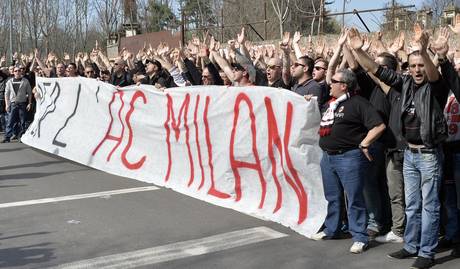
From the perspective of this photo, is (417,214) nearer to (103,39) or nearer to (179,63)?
(179,63)

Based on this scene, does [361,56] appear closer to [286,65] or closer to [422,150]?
[422,150]

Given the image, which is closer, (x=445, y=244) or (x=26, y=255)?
(x=26, y=255)

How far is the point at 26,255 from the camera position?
5.04 meters

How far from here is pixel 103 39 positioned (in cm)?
3856

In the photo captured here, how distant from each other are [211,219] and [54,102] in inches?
228

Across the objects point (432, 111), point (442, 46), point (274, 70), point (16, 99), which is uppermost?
point (442, 46)

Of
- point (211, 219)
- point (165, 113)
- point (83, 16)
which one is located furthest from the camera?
point (83, 16)

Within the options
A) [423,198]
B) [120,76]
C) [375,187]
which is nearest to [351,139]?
[375,187]

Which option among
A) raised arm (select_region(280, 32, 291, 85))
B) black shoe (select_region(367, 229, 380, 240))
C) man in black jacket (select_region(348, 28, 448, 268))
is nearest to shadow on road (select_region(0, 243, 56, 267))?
black shoe (select_region(367, 229, 380, 240))

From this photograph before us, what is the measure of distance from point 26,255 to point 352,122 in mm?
3071

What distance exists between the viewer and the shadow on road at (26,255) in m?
4.86

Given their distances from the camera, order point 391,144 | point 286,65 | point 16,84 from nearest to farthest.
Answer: point 391,144
point 286,65
point 16,84

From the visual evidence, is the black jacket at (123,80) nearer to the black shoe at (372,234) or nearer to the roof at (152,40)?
the black shoe at (372,234)

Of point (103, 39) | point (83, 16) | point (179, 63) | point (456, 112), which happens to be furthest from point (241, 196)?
point (103, 39)
